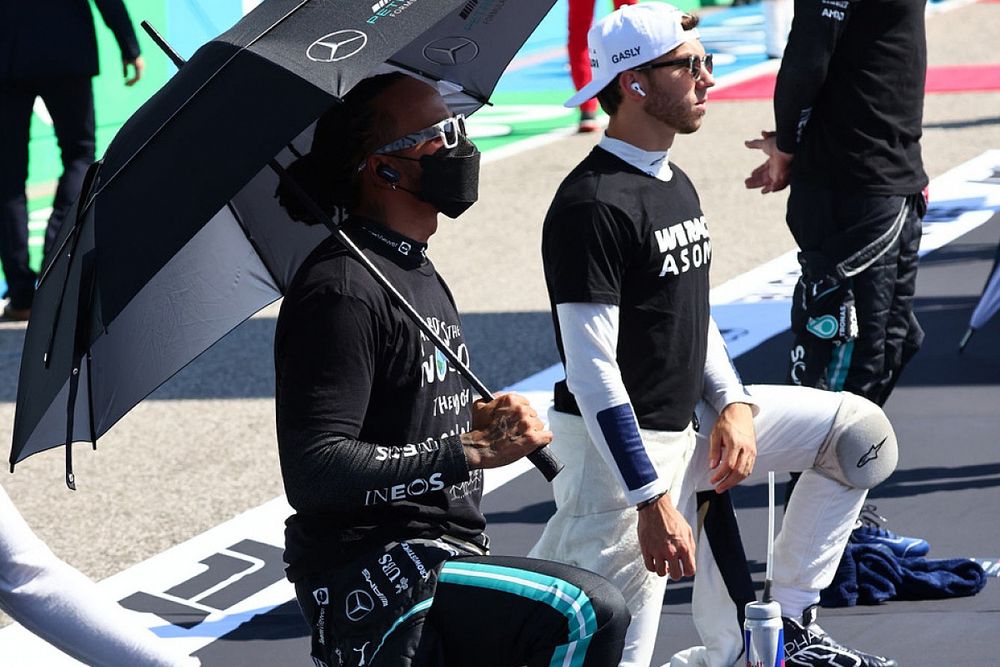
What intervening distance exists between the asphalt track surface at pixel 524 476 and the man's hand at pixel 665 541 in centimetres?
116

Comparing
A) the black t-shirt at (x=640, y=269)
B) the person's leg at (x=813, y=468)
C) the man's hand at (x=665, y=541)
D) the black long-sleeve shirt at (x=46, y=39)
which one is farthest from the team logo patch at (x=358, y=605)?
the black long-sleeve shirt at (x=46, y=39)

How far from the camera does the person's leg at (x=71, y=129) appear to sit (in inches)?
375

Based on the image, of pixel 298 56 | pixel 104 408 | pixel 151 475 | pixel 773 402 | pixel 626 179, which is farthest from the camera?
pixel 151 475

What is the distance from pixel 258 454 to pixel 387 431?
4.07 metres

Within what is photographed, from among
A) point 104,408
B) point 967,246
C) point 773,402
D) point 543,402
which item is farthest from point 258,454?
point 967,246

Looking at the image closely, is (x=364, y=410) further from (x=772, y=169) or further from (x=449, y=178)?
(x=772, y=169)

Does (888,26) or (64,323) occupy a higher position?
(64,323)

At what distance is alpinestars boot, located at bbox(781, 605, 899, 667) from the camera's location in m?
4.73

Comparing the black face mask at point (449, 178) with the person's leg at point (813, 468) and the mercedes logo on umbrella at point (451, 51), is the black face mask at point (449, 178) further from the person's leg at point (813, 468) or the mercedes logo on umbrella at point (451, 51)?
the person's leg at point (813, 468)

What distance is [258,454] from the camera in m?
7.46

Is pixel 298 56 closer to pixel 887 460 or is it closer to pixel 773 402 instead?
pixel 773 402

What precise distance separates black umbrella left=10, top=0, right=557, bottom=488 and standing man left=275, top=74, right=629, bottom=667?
13cm

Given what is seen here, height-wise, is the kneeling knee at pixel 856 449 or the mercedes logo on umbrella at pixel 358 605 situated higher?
the mercedes logo on umbrella at pixel 358 605

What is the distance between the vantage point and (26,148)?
31.7 ft
